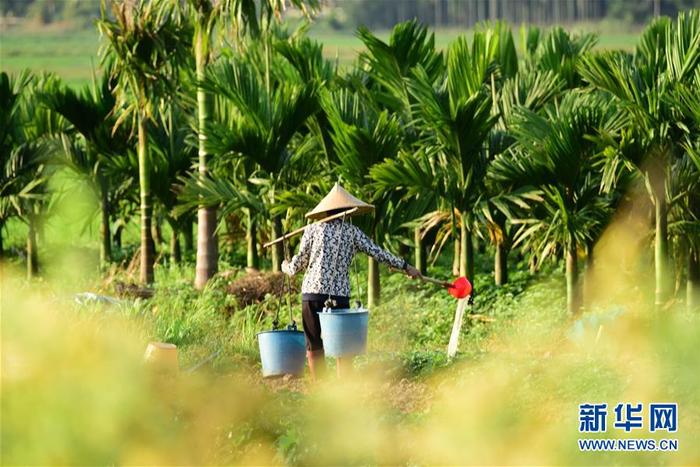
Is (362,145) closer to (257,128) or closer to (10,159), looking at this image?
(257,128)

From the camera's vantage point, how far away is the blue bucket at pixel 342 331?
8844 mm

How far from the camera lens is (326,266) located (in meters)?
9.05

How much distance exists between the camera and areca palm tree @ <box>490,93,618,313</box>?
12516mm

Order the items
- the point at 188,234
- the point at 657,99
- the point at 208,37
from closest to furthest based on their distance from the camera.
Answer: the point at 657,99, the point at 208,37, the point at 188,234

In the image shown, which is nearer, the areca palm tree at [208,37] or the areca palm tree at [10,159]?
the areca palm tree at [208,37]

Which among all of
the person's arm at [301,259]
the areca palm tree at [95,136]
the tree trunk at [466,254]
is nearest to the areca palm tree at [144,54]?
the areca palm tree at [95,136]

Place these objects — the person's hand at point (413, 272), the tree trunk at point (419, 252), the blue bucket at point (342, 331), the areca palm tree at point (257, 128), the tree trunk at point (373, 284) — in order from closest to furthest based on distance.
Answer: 1. the blue bucket at point (342, 331)
2. the person's hand at point (413, 272)
3. the tree trunk at point (373, 284)
4. the areca palm tree at point (257, 128)
5. the tree trunk at point (419, 252)

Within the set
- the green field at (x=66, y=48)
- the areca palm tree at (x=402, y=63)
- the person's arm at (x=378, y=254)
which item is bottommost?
the person's arm at (x=378, y=254)

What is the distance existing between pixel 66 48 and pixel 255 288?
45.5 metres

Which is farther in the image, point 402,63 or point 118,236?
point 118,236

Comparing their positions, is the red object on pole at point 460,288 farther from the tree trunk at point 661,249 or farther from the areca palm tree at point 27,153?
the areca palm tree at point 27,153

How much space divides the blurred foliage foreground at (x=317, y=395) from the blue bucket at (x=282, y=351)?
13cm

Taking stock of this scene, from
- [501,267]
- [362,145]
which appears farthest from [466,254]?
[362,145]

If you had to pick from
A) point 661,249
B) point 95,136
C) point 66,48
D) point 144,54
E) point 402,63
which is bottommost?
point 661,249
